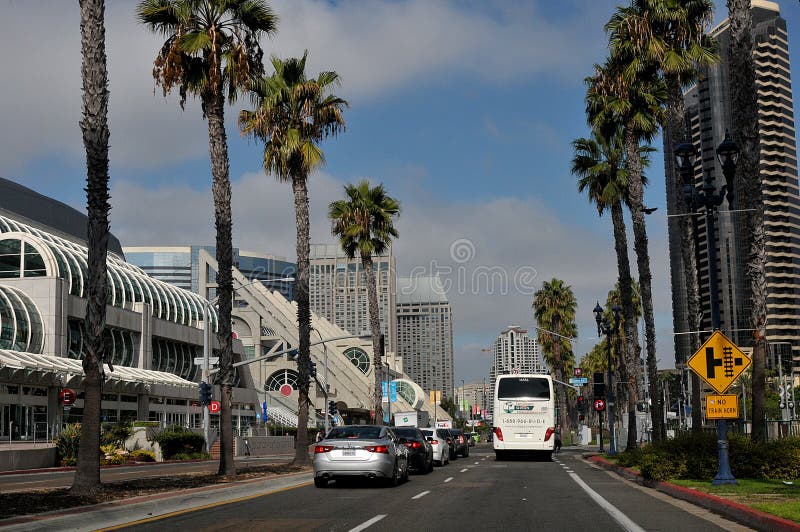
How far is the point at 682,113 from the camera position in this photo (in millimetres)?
28734

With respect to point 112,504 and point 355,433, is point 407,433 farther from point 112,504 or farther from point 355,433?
point 112,504

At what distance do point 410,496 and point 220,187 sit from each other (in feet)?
34.1

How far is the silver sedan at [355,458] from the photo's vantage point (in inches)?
802

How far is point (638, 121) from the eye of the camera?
3319 cm

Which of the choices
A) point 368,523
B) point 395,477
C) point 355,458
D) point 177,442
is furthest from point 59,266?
point 368,523

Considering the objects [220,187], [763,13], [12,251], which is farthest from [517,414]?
[763,13]

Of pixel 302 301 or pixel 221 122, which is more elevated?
pixel 221 122

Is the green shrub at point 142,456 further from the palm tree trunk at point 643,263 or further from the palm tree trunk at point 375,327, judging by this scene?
the palm tree trunk at point 643,263

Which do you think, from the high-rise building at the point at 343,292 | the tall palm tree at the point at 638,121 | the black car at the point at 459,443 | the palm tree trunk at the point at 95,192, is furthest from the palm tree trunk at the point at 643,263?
the high-rise building at the point at 343,292

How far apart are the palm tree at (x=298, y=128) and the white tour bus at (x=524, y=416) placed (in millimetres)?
10022

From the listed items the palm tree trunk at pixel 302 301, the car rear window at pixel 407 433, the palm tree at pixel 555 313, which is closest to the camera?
the car rear window at pixel 407 433

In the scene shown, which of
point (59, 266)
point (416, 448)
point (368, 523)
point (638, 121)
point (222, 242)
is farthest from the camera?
point (59, 266)

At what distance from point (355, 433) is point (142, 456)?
25602 mm

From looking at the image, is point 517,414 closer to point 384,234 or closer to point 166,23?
point 384,234
